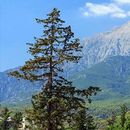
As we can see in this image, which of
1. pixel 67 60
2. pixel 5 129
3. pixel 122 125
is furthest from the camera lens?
pixel 122 125

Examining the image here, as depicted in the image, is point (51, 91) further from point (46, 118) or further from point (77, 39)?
point (77, 39)

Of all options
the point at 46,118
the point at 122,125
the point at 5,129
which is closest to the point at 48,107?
the point at 46,118

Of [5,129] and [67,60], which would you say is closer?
[67,60]

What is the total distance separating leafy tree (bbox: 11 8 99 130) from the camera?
46.0 meters

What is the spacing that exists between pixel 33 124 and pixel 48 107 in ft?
7.89

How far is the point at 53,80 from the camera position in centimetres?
4728

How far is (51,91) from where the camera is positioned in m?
46.6

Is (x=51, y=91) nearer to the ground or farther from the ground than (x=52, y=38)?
nearer to the ground

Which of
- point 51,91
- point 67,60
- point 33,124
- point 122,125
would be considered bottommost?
point 122,125

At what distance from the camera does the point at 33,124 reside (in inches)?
1842

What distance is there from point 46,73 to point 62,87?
2195 millimetres

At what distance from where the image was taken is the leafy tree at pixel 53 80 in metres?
46.0

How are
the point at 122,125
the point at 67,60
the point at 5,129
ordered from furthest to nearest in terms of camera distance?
the point at 122,125 < the point at 5,129 < the point at 67,60

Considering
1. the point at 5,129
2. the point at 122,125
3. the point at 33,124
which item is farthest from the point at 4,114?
the point at 33,124
